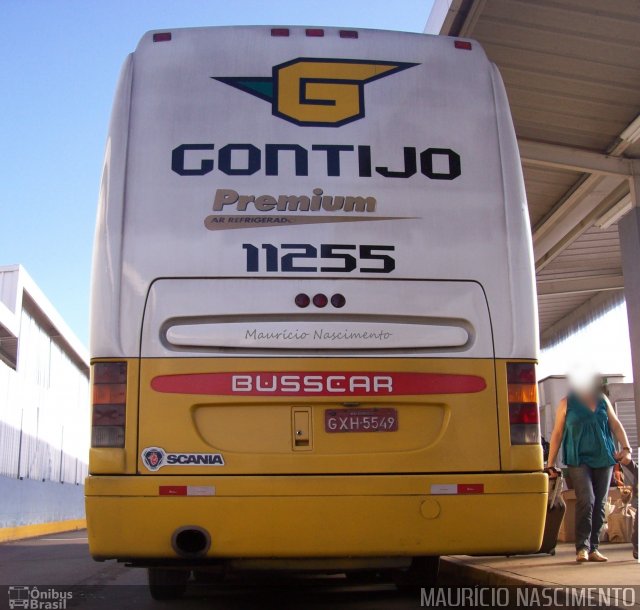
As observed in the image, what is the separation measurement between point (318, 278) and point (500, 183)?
4.30 ft

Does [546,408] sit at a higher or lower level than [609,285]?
lower

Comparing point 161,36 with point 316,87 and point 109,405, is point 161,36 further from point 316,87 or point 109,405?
point 109,405

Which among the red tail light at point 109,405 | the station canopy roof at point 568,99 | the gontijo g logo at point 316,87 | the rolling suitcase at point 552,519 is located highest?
the station canopy roof at point 568,99

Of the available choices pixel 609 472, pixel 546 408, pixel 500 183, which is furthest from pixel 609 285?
pixel 500 183

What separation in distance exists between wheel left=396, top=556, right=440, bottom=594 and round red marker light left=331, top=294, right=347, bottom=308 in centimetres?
250

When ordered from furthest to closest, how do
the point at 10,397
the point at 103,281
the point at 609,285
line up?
the point at 10,397 < the point at 609,285 < the point at 103,281

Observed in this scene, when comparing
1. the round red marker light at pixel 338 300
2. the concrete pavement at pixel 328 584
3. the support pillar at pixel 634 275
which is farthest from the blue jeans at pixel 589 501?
the support pillar at pixel 634 275

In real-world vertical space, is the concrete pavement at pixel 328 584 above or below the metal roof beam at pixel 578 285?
below

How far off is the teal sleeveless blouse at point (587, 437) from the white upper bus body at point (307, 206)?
2.99 meters

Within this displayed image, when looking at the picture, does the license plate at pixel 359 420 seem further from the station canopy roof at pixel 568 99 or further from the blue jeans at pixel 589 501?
the station canopy roof at pixel 568 99

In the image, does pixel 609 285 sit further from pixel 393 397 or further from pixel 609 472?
pixel 393 397

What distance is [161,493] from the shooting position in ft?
15.5

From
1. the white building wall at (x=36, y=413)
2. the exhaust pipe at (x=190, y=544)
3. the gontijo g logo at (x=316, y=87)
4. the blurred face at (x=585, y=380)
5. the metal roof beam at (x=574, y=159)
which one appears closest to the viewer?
the exhaust pipe at (x=190, y=544)

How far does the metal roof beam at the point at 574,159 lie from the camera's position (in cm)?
1254
